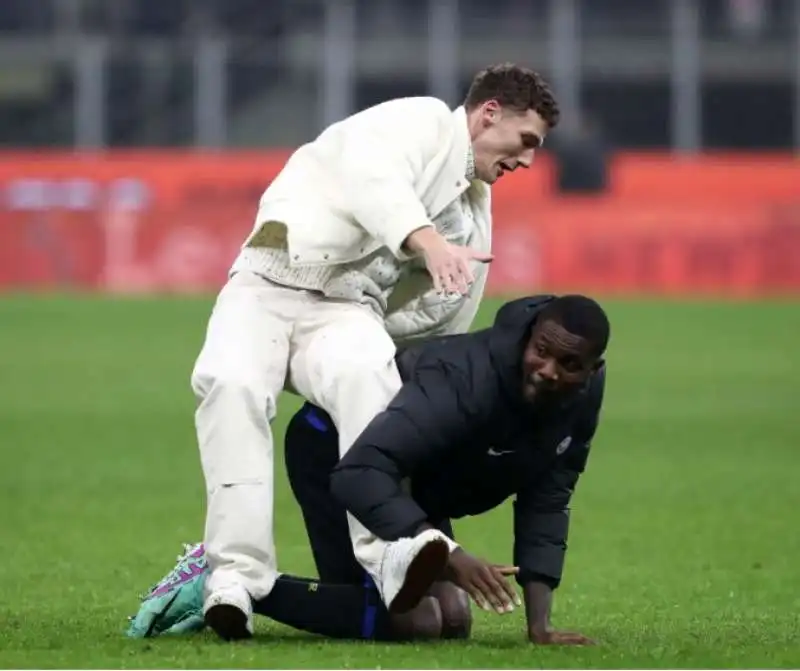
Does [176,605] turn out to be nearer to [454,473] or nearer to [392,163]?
[454,473]

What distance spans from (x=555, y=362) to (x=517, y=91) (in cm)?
133

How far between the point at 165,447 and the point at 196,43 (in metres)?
21.6

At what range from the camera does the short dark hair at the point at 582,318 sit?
279 inches

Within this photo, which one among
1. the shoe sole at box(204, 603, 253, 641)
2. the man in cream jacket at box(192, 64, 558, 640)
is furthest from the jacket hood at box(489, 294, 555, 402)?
the shoe sole at box(204, 603, 253, 641)

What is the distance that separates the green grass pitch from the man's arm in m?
0.19

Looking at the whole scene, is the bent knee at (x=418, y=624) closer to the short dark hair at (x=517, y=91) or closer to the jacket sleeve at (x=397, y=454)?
the jacket sleeve at (x=397, y=454)

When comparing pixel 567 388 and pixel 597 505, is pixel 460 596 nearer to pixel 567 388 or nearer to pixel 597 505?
pixel 567 388

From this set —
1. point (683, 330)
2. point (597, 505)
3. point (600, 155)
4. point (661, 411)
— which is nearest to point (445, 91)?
point (600, 155)

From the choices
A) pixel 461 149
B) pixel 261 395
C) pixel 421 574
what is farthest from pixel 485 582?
pixel 461 149

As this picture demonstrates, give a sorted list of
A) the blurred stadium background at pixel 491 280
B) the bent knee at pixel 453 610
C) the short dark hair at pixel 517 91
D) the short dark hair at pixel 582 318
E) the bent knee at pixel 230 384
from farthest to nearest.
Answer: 1. the blurred stadium background at pixel 491 280
2. the short dark hair at pixel 517 91
3. the bent knee at pixel 453 610
4. the bent knee at pixel 230 384
5. the short dark hair at pixel 582 318

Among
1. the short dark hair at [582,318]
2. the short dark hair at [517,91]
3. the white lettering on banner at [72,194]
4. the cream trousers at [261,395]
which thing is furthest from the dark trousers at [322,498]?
the white lettering on banner at [72,194]

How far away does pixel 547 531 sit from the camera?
302 inches

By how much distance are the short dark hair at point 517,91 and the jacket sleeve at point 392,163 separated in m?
0.17

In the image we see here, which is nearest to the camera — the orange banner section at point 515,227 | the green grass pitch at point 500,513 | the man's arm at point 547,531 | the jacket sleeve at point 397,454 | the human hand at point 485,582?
the human hand at point 485,582
